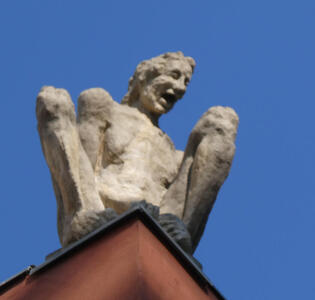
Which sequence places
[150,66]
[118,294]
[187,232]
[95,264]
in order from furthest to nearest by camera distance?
[150,66] < [187,232] < [95,264] < [118,294]

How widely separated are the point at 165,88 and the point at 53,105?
1.44m

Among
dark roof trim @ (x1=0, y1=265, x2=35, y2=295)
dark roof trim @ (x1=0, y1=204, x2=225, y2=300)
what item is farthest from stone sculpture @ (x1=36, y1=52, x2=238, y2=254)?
dark roof trim @ (x1=0, y1=265, x2=35, y2=295)

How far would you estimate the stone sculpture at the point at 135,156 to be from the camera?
270 inches

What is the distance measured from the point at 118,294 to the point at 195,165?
84.6 inches

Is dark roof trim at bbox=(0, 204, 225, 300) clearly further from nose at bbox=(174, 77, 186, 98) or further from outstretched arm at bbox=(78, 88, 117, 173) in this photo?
nose at bbox=(174, 77, 186, 98)

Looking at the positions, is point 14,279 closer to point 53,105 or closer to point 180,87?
point 53,105

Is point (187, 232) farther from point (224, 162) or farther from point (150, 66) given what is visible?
point (150, 66)

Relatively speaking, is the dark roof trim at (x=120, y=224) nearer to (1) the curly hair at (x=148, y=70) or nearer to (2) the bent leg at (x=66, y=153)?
(2) the bent leg at (x=66, y=153)

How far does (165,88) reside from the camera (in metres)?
8.05

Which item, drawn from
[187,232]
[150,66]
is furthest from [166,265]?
[150,66]

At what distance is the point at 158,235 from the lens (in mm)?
6203

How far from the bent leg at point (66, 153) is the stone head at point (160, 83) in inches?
47.8

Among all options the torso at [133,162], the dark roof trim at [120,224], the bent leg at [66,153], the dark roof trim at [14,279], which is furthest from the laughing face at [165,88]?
the dark roof trim at [14,279]

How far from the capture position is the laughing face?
26.3 feet
